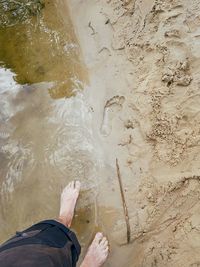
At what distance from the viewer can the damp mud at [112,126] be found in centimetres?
249

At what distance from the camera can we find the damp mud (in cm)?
249

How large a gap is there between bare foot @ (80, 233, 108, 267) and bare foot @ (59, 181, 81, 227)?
0.72 feet

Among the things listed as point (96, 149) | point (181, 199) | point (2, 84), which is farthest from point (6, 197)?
point (181, 199)

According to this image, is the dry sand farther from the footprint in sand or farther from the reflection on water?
the reflection on water

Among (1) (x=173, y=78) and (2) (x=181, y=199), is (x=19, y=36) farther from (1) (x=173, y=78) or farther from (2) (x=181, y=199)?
(2) (x=181, y=199)

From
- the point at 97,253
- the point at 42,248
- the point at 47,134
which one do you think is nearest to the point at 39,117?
the point at 47,134

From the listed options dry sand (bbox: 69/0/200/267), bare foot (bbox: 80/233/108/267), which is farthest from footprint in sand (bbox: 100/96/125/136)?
bare foot (bbox: 80/233/108/267)

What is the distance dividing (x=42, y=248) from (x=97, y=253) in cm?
66

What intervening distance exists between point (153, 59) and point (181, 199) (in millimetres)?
1101

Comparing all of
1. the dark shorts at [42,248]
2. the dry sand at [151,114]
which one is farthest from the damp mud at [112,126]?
the dark shorts at [42,248]

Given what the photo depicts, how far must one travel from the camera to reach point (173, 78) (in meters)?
2.80

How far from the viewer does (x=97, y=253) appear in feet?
8.41

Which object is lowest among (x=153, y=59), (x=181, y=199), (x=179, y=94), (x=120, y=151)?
(x=181, y=199)

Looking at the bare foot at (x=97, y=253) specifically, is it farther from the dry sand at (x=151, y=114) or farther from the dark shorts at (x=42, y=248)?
the dark shorts at (x=42, y=248)
